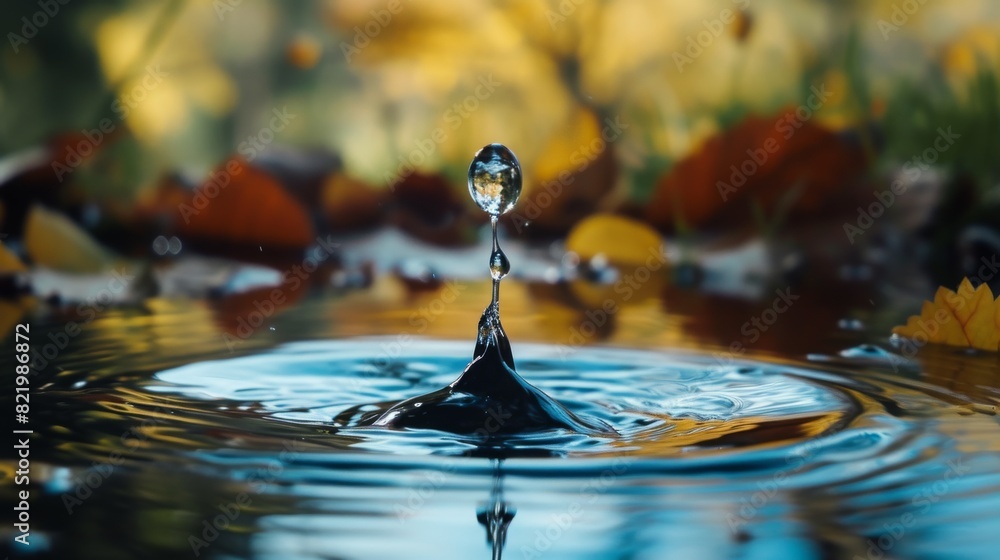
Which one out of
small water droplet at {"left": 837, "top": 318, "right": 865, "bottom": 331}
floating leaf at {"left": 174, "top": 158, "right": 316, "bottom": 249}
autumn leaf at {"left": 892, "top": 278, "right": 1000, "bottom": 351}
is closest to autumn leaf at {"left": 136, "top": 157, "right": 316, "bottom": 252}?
floating leaf at {"left": 174, "top": 158, "right": 316, "bottom": 249}

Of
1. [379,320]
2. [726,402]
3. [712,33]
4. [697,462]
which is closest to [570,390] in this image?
[726,402]

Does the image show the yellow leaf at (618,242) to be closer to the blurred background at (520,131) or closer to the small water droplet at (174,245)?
the blurred background at (520,131)

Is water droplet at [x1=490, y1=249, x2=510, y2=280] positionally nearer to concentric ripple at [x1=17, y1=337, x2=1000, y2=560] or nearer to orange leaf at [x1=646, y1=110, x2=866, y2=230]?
concentric ripple at [x1=17, y1=337, x2=1000, y2=560]

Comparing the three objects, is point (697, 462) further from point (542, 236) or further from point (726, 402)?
point (542, 236)

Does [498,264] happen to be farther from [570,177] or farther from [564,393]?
[570,177]

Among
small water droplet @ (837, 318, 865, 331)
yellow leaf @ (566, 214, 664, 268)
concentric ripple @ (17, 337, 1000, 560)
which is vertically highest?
yellow leaf @ (566, 214, 664, 268)

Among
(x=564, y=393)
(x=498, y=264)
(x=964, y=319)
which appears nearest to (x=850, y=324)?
(x=964, y=319)
